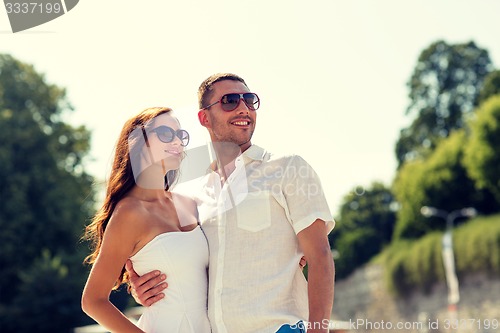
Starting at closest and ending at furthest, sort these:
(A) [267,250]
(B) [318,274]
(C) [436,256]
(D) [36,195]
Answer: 1. (B) [318,274]
2. (A) [267,250]
3. (D) [36,195]
4. (C) [436,256]

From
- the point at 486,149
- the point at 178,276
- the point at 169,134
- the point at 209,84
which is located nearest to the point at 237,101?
the point at 209,84

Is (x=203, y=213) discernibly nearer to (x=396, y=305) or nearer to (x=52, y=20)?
(x=52, y=20)

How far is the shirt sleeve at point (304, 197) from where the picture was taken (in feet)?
12.3

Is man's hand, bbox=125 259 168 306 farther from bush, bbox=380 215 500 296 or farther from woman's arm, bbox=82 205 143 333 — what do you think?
bush, bbox=380 215 500 296

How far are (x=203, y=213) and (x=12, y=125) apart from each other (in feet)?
108

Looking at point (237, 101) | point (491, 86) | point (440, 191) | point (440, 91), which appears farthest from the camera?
point (440, 91)

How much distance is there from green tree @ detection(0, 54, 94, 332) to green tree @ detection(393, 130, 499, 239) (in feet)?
51.7

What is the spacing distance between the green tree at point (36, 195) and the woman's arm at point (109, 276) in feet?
97.0

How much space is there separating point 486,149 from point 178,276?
3601 cm

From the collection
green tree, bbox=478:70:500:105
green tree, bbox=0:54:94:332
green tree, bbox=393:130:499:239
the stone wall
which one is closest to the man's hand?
the stone wall

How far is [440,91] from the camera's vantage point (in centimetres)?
5575

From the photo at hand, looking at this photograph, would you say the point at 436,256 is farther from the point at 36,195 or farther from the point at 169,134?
the point at 169,134

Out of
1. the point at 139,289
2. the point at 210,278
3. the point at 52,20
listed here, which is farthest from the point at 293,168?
the point at 52,20

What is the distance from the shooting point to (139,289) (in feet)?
13.4
